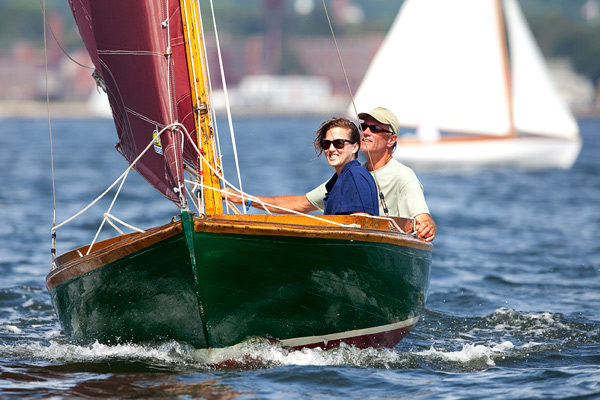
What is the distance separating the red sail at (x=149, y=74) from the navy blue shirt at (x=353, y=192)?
1161mm

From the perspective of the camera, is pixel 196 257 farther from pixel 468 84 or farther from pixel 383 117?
pixel 468 84

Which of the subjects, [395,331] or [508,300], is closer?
[395,331]

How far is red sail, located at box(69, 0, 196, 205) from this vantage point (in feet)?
23.9

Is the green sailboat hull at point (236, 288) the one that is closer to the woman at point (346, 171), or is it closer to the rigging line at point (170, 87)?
the woman at point (346, 171)

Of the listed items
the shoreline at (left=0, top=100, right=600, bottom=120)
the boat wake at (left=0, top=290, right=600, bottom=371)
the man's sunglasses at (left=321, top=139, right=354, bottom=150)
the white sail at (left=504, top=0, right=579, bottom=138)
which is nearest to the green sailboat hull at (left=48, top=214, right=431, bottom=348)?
the boat wake at (left=0, top=290, right=600, bottom=371)

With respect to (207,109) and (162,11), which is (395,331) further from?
(162,11)

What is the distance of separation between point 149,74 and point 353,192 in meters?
1.71

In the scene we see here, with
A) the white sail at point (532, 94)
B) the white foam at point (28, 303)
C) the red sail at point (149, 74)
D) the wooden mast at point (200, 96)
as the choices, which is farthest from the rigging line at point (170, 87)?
the white sail at point (532, 94)

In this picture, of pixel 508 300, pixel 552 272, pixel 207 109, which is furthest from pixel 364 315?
pixel 552 272

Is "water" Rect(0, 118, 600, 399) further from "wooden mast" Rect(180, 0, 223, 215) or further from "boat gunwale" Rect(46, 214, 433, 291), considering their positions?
"wooden mast" Rect(180, 0, 223, 215)

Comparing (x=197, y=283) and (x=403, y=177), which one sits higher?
(x=403, y=177)

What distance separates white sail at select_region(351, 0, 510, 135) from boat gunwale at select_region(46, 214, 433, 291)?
24.2 metres

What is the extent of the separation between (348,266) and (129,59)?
2213mm

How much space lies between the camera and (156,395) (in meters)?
6.94
